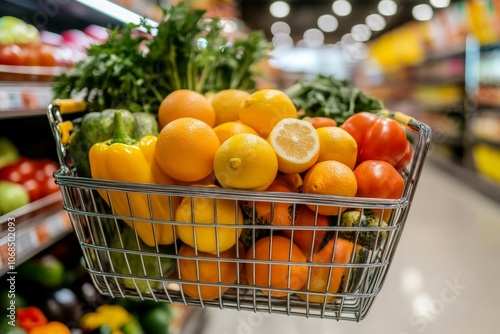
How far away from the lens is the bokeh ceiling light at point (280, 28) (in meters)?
17.2

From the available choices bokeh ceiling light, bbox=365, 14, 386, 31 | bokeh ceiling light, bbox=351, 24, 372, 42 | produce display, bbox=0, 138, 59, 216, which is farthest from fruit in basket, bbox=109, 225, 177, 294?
bokeh ceiling light, bbox=351, 24, 372, 42

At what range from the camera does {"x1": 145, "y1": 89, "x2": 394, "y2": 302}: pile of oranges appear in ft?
2.34

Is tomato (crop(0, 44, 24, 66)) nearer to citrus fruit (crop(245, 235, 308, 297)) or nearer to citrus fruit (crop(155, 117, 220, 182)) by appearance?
citrus fruit (crop(155, 117, 220, 182))

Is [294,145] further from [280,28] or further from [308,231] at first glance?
[280,28]

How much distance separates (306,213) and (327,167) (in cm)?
9

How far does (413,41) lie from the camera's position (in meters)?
9.55

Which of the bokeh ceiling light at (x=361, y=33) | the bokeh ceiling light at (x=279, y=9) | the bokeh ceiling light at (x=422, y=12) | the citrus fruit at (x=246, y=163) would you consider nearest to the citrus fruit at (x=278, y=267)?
the citrus fruit at (x=246, y=163)

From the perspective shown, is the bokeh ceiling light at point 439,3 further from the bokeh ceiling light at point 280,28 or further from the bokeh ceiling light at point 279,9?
the bokeh ceiling light at point 280,28

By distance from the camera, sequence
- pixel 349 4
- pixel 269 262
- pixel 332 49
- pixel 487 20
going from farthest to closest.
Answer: pixel 332 49 < pixel 349 4 < pixel 487 20 < pixel 269 262

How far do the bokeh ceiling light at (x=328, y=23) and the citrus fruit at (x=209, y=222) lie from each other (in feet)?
52.1

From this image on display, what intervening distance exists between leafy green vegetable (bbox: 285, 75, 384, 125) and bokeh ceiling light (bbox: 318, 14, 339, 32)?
15.2m

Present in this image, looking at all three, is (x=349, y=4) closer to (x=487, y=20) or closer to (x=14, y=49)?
(x=487, y=20)

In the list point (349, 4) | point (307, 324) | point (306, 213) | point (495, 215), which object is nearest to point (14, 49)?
point (306, 213)

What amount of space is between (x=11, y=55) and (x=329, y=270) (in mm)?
1498
